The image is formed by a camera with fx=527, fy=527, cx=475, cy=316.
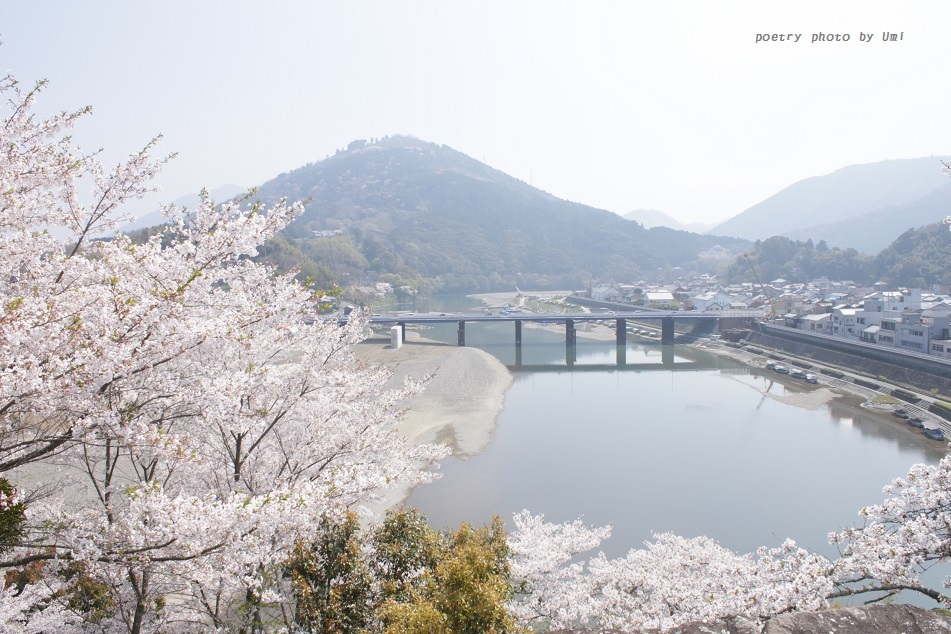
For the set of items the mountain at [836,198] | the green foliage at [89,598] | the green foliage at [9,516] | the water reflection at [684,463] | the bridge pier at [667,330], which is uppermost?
the mountain at [836,198]

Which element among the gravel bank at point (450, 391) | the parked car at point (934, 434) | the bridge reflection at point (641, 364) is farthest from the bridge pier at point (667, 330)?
the parked car at point (934, 434)

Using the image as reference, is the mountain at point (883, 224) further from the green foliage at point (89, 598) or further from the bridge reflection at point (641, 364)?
the green foliage at point (89, 598)

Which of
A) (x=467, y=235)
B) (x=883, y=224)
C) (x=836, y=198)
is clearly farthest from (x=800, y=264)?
(x=836, y=198)

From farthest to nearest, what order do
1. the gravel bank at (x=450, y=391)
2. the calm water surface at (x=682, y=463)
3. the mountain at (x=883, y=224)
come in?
the mountain at (x=883, y=224) → the gravel bank at (x=450, y=391) → the calm water surface at (x=682, y=463)

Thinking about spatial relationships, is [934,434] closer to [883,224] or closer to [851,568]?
[851,568]

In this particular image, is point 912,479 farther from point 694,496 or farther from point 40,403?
point 694,496

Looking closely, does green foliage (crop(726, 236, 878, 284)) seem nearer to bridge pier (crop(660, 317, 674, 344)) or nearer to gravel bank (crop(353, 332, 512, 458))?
bridge pier (crop(660, 317, 674, 344))

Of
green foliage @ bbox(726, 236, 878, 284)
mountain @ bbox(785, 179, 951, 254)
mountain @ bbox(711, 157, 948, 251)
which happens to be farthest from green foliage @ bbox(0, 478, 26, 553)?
mountain @ bbox(711, 157, 948, 251)
